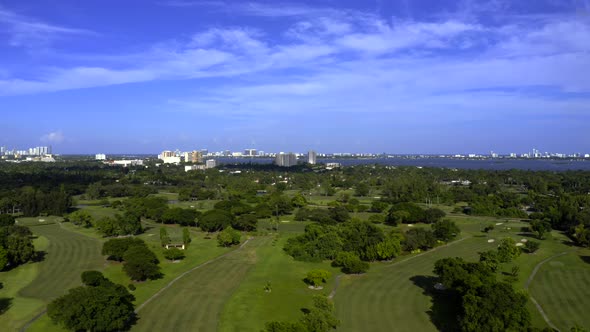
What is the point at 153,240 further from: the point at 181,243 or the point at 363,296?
the point at 363,296

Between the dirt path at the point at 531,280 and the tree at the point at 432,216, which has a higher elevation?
the tree at the point at 432,216

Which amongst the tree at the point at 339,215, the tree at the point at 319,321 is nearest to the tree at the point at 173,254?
the tree at the point at 319,321

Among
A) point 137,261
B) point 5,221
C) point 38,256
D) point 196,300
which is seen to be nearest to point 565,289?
point 196,300

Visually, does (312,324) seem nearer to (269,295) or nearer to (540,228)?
(269,295)

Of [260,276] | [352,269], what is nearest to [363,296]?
[352,269]

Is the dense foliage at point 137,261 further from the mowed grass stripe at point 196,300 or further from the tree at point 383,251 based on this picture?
the tree at point 383,251

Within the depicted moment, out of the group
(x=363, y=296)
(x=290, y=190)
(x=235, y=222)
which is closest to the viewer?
(x=363, y=296)

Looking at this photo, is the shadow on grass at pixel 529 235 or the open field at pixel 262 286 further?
the shadow on grass at pixel 529 235

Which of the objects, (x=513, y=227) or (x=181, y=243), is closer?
(x=181, y=243)
